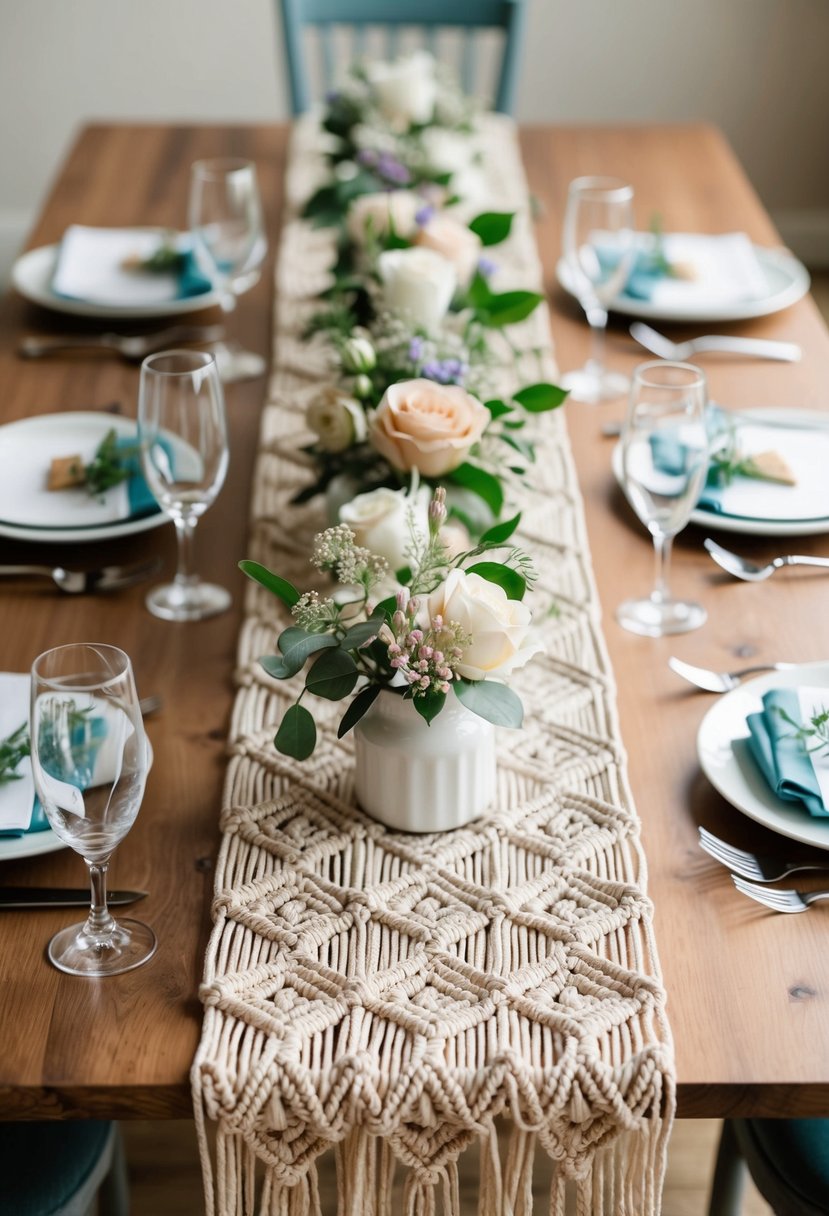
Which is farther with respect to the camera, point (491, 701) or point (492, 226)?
point (492, 226)

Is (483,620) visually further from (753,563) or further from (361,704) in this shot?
(753,563)

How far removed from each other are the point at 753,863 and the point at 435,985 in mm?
263

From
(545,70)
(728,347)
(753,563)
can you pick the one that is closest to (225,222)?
(728,347)

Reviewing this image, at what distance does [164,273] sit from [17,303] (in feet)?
0.71

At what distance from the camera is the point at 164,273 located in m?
1.97

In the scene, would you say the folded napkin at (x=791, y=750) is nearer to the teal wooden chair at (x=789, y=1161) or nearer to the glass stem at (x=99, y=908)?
the teal wooden chair at (x=789, y=1161)

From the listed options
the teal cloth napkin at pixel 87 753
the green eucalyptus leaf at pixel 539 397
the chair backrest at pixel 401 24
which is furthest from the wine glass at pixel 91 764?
the chair backrest at pixel 401 24

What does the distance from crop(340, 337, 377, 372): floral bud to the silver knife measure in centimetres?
58

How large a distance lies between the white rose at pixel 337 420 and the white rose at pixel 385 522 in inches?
6.0

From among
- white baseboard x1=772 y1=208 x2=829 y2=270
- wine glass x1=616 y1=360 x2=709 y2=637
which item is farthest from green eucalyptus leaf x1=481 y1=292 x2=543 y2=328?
white baseboard x1=772 y1=208 x2=829 y2=270

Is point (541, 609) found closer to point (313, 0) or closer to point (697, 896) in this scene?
point (697, 896)

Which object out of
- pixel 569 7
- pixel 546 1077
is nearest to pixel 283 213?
pixel 546 1077

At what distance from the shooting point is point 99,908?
3.01 feet

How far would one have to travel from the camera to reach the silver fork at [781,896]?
0.95 m
